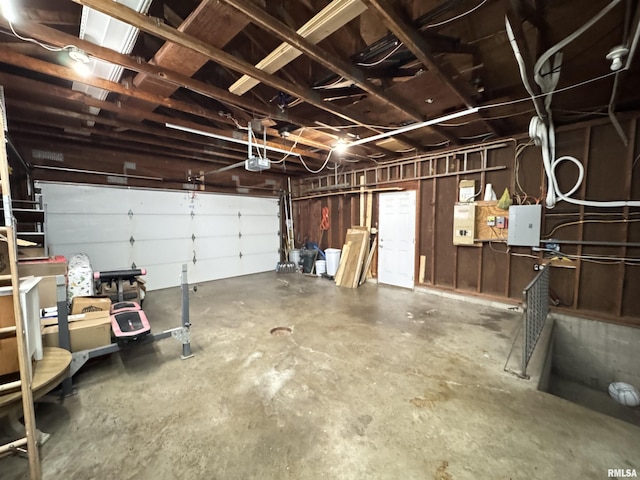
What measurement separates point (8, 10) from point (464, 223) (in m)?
5.52

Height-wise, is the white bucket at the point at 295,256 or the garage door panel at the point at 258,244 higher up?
the garage door panel at the point at 258,244

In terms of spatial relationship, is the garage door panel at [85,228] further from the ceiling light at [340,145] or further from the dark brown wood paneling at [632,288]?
the dark brown wood paneling at [632,288]

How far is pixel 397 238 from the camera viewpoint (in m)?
5.57

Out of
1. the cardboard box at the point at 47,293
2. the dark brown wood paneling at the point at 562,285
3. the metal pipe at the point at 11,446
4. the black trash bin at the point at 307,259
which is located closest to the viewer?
the metal pipe at the point at 11,446

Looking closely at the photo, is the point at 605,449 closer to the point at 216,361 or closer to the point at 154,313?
the point at 216,361

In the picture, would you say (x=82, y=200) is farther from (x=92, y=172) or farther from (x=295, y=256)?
(x=295, y=256)

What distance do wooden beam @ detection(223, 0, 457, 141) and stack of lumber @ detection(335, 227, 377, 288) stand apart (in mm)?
3324

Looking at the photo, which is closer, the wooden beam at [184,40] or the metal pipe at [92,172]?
the wooden beam at [184,40]

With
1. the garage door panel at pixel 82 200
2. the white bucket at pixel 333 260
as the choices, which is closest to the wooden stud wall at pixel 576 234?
the white bucket at pixel 333 260

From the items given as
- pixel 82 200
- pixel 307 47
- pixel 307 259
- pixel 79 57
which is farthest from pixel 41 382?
pixel 307 259

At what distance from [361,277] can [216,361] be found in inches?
153

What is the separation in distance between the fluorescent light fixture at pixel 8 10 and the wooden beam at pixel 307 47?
4.67 feet

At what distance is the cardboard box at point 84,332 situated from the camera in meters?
2.18

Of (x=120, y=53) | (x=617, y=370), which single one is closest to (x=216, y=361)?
(x=120, y=53)
